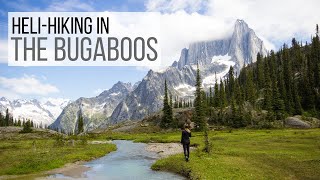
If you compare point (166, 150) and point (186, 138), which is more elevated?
point (186, 138)

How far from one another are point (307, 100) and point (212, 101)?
47.6 metres

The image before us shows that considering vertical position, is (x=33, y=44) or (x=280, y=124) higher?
(x=33, y=44)

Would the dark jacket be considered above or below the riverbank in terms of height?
above

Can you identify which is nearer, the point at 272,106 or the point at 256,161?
the point at 256,161

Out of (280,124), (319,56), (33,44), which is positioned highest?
(319,56)

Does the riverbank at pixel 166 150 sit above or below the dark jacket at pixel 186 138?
below

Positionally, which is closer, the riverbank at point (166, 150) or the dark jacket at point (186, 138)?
the dark jacket at point (186, 138)

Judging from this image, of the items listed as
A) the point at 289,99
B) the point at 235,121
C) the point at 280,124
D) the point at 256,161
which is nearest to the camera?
the point at 256,161

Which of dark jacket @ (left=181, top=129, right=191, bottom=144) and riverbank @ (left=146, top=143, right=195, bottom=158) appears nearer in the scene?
dark jacket @ (left=181, top=129, right=191, bottom=144)

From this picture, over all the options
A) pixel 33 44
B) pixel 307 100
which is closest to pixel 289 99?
pixel 307 100

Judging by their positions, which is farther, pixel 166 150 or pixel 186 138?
pixel 166 150

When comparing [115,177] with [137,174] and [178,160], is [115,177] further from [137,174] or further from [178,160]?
[178,160]

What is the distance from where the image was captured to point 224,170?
2911cm

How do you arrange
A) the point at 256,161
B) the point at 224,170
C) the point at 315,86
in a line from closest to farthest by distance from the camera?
the point at 224,170 < the point at 256,161 < the point at 315,86
